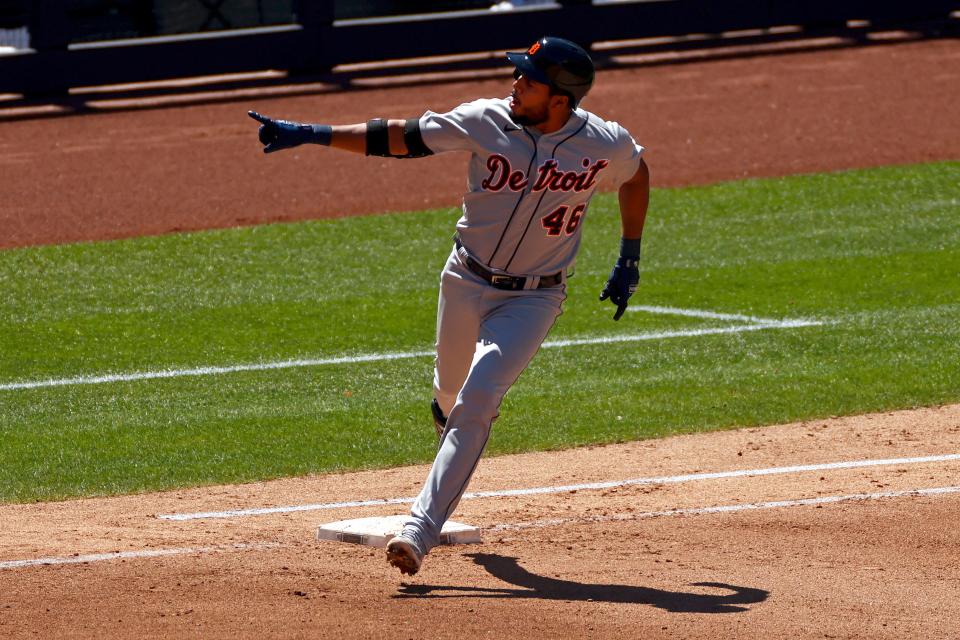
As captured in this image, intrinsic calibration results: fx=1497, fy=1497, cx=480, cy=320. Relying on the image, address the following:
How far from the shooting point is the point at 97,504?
21.2 feet

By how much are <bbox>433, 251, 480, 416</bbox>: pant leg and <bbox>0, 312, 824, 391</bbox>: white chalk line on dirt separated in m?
3.37

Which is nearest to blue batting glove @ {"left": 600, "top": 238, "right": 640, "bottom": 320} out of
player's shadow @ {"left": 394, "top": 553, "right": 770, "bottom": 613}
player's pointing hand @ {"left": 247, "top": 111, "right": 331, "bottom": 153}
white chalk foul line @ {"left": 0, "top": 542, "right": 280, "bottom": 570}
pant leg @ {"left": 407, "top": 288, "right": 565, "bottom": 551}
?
pant leg @ {"left": 407, "top": 288, "right": 565, "bottom": 551}

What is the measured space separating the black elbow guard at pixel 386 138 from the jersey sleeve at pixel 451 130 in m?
0.02

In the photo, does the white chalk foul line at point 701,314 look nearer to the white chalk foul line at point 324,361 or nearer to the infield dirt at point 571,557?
the white chalk foul line at point 324,361

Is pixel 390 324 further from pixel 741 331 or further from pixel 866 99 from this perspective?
pixel 866 99

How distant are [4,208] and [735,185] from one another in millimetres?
6567

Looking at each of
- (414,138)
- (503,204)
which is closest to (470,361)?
(503,204)

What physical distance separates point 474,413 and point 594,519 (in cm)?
116

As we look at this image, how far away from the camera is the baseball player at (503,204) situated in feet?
17.0

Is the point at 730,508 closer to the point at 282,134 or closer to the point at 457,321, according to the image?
the point at 457,321

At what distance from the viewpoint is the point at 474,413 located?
5148 millimetres

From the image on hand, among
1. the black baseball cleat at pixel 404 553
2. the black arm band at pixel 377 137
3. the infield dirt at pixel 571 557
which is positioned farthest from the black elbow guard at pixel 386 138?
the infield dirt at pixel 571 557

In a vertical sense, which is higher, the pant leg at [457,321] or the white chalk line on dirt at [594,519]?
the pant leg at [457,321]

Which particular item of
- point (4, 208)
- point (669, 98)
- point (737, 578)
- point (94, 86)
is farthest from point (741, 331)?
point (94, 86)
